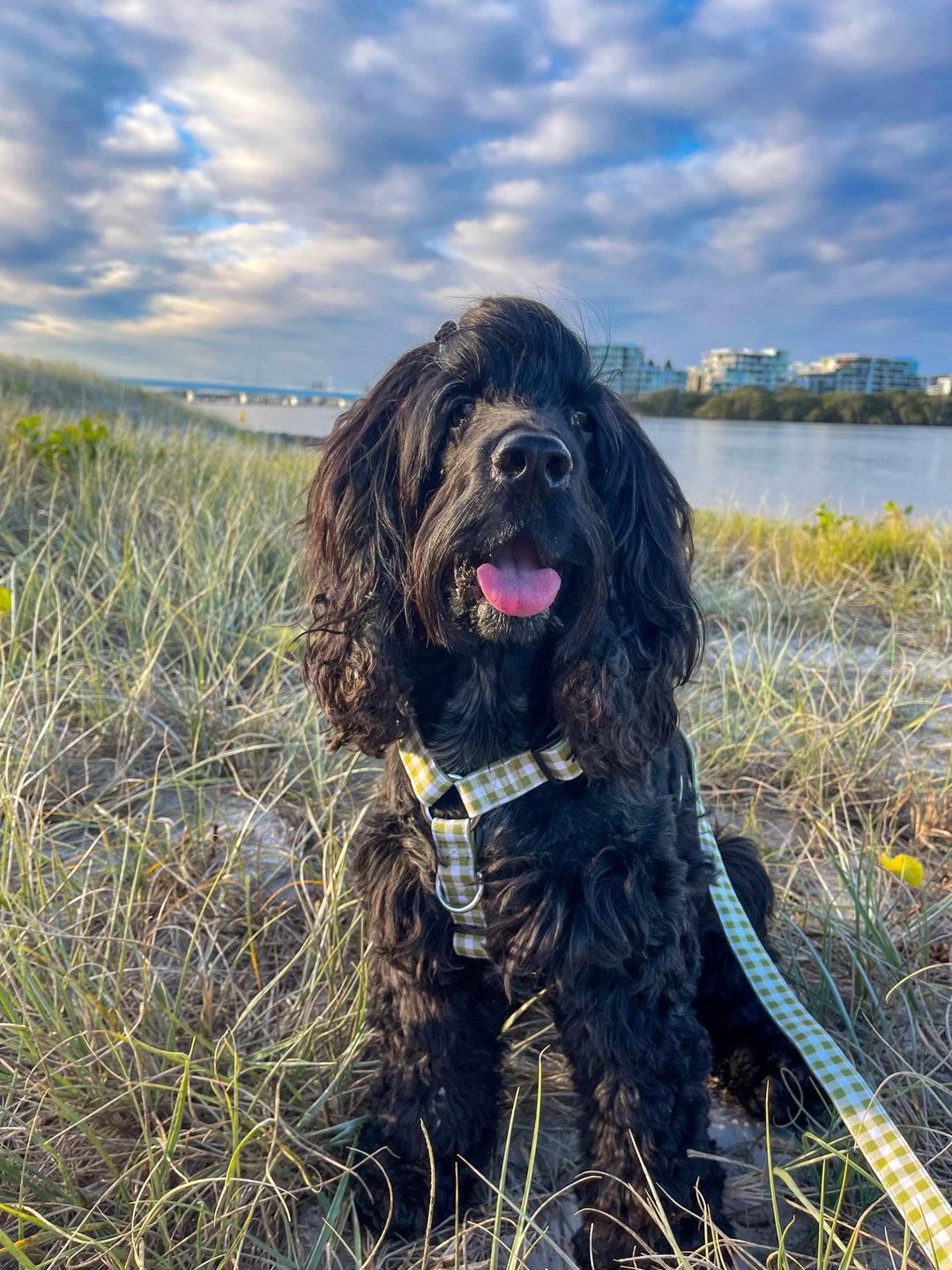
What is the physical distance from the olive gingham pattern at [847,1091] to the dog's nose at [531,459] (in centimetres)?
100

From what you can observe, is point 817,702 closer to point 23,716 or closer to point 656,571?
point 656,571

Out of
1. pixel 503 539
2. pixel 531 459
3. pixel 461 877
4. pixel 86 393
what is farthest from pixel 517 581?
pixel 86 393

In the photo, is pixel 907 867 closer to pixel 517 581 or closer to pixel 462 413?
pixel 517 581

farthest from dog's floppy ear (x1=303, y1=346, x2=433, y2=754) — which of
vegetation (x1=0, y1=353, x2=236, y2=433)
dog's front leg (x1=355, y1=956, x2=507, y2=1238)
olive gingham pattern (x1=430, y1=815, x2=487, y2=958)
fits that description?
vegetation (x1=0, y1=353, x2=236, y2=433)

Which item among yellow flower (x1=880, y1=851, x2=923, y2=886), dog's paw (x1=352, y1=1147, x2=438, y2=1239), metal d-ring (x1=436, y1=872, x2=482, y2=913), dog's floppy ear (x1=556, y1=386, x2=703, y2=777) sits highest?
dog's floppy ear (x1=556, y1=386, x2=703, y2=777)

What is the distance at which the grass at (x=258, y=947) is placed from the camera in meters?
1.61

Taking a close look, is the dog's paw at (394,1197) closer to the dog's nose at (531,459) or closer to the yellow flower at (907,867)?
the yellow flower at (907,867)

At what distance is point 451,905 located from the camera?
1.65 m

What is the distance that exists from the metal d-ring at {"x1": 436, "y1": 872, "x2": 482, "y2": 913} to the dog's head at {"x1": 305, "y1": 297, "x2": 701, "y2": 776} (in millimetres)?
331

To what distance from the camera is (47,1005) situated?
1.81m

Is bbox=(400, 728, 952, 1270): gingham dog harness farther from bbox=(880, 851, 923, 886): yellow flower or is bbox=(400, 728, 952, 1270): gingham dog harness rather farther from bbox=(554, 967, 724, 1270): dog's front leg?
bbox=(880, 851, 923, 886): yellow flower

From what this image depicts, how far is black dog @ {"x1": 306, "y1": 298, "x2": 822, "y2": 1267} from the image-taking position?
1.57m

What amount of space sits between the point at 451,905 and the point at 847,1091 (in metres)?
0.88

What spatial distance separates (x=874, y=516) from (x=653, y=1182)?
301 inches
